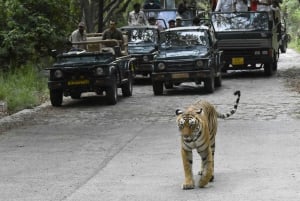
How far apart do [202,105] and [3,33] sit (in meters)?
16.7

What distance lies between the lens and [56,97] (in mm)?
18672

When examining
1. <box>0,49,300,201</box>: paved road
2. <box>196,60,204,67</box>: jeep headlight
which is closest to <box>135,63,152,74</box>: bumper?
<box>196,60,204,67</box>: jeep headlight

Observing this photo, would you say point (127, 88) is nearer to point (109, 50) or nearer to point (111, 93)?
point (109, 50)

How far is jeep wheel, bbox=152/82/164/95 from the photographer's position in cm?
2017

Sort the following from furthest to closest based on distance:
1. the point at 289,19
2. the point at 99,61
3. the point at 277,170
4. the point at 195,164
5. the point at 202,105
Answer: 1. the point at 289,19
2. the point at 99,61
3. the point at 195,164
4. the point at 277,170
5. the point at 202,105

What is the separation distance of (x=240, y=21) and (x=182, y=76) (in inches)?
243

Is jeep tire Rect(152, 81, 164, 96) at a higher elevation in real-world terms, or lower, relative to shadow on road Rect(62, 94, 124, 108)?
higher

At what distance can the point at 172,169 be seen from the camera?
32.0ft

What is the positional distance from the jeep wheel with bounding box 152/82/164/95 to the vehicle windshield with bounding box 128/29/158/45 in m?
4.32

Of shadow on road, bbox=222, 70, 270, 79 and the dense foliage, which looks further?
shadow on road, bbox=222, 70, 270, 79

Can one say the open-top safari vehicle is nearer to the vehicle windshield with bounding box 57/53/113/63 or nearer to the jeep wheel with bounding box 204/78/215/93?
the vehicle windshield with bounding box 57/53/113/63

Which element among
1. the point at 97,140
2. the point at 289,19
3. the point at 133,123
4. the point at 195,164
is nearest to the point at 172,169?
the point at 195,164

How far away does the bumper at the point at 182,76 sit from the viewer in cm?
1984

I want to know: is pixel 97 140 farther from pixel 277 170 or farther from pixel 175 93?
pixel 175 93
